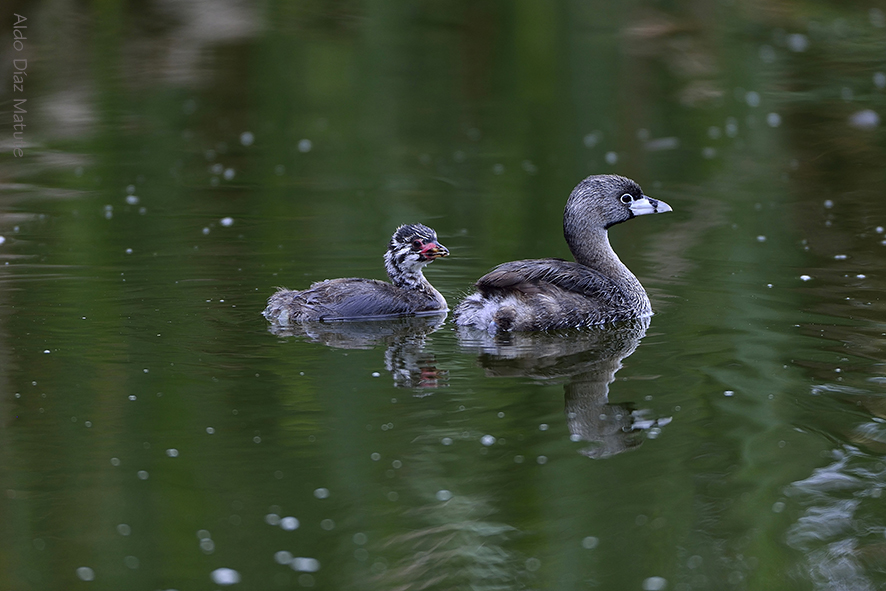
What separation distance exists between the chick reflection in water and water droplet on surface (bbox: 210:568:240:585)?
1.97 meters

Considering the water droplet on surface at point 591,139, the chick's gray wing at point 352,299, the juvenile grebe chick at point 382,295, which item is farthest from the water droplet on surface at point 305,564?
the water droplet on surface at point 591,139

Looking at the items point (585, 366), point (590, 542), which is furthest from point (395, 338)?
point (590, 542)

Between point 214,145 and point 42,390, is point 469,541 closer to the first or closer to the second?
point 42,390

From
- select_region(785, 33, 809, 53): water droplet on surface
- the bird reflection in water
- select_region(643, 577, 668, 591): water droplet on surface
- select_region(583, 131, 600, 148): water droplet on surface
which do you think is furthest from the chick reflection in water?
select_region(785, 33, 809, 53): water droplet on surface

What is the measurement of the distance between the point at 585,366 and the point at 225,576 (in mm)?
3169

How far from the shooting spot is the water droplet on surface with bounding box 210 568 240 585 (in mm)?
4488

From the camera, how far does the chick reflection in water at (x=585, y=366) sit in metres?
6.00

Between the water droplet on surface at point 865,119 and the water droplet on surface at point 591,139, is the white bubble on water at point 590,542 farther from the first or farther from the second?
the water droplet on surface at point 865,119

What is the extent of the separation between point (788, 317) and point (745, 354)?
0.99 meters

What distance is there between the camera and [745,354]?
23.9 ft

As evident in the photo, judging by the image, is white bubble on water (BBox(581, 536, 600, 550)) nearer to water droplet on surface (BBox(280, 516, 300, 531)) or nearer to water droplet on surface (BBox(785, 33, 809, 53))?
water droplet on surface (BBox(280, 516, 300, 531))

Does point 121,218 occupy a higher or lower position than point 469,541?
lower

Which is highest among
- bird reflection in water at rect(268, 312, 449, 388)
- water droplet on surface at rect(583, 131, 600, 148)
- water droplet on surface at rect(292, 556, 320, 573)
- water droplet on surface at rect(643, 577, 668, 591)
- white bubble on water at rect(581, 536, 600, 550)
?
water droplet on surface at rect(292, 556, 320, 573)

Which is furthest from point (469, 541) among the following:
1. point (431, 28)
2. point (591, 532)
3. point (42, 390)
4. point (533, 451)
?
point (431, 28)
